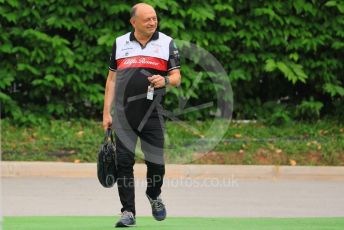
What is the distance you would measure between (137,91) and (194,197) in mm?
3689

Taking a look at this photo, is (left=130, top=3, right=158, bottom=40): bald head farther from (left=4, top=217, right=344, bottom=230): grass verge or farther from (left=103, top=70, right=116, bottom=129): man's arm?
(left=4, top=217, right=344, bottom=230): grass verge

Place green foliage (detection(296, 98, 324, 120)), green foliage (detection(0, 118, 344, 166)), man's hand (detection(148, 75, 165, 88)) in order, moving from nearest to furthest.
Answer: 1. man's hand (detection(148, 75, 165, 88))
2. green foliage (detection(0, 118, 344, 166))
3. green foliage (detection(296, 98, 324, 120))

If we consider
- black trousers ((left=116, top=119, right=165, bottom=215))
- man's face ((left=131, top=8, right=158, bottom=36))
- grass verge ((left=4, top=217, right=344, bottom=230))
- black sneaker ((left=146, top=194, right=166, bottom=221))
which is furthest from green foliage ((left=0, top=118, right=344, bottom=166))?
man's face ((left=131, top=8, right=158, bottom=36))

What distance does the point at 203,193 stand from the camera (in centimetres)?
1208

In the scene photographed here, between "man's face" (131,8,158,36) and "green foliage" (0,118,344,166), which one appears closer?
"man's face" (131,8,158,36)

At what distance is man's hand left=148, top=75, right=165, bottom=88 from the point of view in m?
7.99

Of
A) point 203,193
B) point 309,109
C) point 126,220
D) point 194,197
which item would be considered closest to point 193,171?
point 203,193

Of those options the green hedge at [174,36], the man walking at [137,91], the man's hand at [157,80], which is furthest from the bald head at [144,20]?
the green hedge at [174,36]

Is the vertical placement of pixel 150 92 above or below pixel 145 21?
below

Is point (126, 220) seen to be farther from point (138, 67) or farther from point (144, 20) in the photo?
point (144, 20)

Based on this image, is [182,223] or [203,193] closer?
[182,223]

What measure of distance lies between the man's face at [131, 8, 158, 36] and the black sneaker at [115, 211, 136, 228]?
1494mm

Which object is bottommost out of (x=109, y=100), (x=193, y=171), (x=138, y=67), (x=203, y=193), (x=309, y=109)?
(x=203, y=193)

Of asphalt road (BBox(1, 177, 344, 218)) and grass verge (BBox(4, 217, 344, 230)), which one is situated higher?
grass verge (BBox(4, 217, 344, 230))
